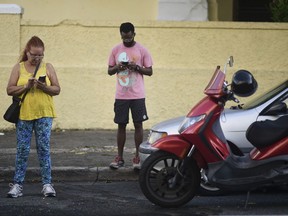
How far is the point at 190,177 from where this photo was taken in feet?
25.8

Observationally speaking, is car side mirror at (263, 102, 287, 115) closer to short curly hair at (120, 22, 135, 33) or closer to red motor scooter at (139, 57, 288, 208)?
red motor scooter at (139, 57, 288, 208)

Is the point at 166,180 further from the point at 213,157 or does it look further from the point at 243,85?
the point at 243,85

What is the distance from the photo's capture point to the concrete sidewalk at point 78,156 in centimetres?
1006

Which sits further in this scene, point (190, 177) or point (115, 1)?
point (115, 1)

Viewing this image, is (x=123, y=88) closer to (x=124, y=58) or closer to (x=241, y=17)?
(x=124, y=58)

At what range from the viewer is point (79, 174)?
10.1 meters

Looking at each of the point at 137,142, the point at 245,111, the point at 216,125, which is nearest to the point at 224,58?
the point at 137,142

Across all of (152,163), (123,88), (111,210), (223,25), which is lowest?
(111,210)

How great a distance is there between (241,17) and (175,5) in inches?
153

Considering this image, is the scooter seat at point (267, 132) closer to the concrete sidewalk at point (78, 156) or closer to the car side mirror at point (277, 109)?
the car side mirror at point (277, 109)

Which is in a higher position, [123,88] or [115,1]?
[115,1]

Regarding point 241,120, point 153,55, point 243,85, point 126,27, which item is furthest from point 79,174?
point 153,55

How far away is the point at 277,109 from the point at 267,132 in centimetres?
103

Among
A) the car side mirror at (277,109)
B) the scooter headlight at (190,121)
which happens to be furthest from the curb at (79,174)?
the scooter headlight at (190,121)
